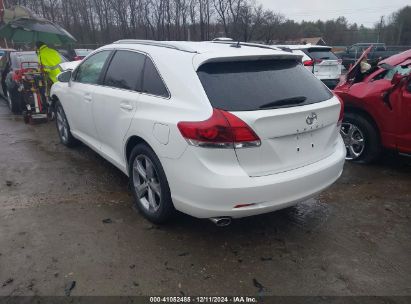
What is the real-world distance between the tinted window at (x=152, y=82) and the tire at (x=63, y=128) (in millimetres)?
2623

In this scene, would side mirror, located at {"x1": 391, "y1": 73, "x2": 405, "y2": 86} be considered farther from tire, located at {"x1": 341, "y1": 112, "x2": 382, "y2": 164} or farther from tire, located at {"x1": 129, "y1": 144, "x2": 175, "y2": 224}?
tire, located at {"x1": 129, "y1": 144, "x2": 175, "y2": 224}

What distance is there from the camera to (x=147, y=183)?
3.45m

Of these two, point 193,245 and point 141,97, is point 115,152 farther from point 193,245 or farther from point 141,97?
point 193,245

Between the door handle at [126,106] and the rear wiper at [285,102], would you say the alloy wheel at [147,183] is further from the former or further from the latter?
the rear wiper at [285,102]

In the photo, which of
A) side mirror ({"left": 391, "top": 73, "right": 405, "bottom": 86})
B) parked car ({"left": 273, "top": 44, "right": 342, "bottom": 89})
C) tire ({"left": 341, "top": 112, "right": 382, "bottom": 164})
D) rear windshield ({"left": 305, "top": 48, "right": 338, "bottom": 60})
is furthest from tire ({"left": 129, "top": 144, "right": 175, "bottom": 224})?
rear windshield ({"left": 305, "top": 48, "right": 338, "bottom": 60})

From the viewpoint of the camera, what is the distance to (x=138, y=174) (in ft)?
11.8

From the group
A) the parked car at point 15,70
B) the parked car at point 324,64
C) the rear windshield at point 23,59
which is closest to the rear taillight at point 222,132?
the parked car at point 15,70

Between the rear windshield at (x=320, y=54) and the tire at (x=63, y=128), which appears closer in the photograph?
the tire at (x=63, y=128)

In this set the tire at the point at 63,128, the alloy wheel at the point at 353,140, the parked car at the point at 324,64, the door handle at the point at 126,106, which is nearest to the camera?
the door handle at the point at 126,106

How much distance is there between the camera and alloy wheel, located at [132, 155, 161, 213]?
10.9 feet

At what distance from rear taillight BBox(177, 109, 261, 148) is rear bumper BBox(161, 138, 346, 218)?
15 centimetres

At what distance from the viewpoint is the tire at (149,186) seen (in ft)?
10.3

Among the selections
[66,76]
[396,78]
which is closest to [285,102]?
[396,78]

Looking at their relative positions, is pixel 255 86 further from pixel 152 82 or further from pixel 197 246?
pixel 197 246
